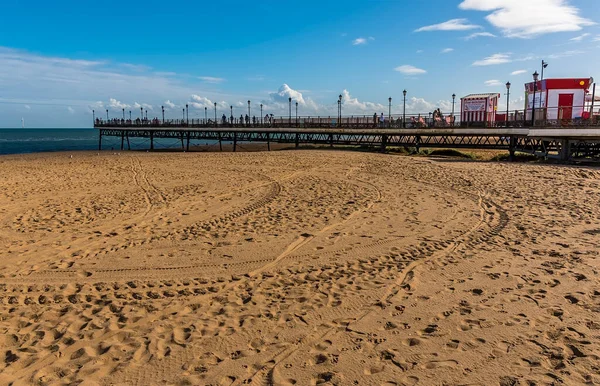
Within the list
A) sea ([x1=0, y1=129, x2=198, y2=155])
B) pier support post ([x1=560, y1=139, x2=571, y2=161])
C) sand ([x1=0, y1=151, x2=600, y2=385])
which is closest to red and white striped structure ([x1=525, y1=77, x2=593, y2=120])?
pier support post ([x1=560, y1=139, x2=571, y2=161])

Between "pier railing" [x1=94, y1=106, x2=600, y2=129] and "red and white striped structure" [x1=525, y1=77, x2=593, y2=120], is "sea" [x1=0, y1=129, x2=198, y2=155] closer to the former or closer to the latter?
"pier railing" [x1=94, y1=106, x2=600, y2=129]

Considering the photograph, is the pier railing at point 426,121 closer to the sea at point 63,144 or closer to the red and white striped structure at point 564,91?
the red and white striped structure at point 564,91

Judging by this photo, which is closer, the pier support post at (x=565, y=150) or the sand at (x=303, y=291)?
the sand at (x=303, y=291)

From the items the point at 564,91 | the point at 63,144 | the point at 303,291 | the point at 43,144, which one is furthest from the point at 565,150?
the point at 43,144

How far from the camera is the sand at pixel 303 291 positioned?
3.55m

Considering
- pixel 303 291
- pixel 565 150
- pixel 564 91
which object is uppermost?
pixel 564 91

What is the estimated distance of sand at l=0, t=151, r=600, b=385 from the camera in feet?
11.6

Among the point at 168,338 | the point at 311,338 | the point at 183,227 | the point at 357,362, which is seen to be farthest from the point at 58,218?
the point at 357,362

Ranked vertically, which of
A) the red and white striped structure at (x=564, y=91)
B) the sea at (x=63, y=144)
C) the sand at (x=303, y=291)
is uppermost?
the red and white striped structure at (x=564, y=91)

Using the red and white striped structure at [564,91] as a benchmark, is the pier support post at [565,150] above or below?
below

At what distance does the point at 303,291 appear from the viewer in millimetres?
5203

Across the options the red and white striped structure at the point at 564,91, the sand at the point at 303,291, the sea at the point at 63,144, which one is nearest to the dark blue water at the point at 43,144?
the sea at the point at 63,144

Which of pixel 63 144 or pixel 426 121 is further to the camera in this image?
pixel 63 144

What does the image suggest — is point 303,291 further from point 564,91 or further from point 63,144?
point 63,144
